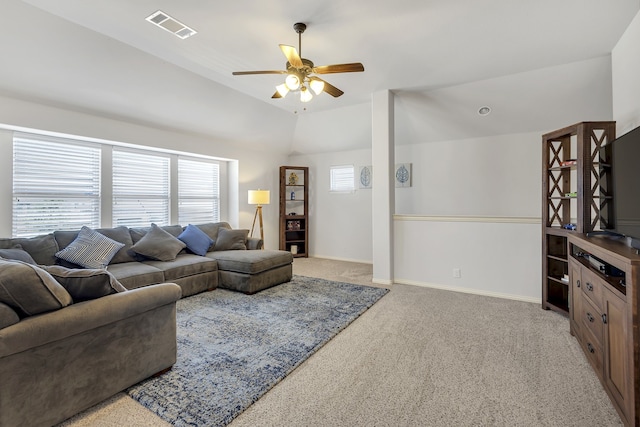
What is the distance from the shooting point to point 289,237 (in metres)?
6.90

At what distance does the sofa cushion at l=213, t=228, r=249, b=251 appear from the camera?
489 cm

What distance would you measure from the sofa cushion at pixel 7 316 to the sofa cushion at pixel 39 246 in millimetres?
2224

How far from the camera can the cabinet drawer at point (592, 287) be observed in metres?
1.96

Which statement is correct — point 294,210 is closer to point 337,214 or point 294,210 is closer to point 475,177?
point 337,214

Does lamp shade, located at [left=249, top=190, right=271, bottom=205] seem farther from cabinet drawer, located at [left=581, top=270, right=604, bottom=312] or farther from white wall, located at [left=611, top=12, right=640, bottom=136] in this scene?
white wall, located at [left=611, top=12, right=640, bottom=136]

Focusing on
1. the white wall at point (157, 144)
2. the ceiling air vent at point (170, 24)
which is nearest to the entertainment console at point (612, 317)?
the ceiling air vent at point (170, 24)

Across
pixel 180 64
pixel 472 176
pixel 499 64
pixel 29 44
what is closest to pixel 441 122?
pixel 472 176

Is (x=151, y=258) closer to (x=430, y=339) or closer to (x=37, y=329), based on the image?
(x=37, y=329)

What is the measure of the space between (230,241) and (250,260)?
105cm

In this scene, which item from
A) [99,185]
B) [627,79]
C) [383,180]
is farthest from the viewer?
[383,180]

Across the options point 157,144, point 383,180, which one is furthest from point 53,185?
point 383,180

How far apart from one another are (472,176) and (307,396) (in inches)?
185

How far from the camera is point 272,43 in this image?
312cm

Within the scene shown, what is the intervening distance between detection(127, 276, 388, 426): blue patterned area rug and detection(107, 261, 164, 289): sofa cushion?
448 millimetres
